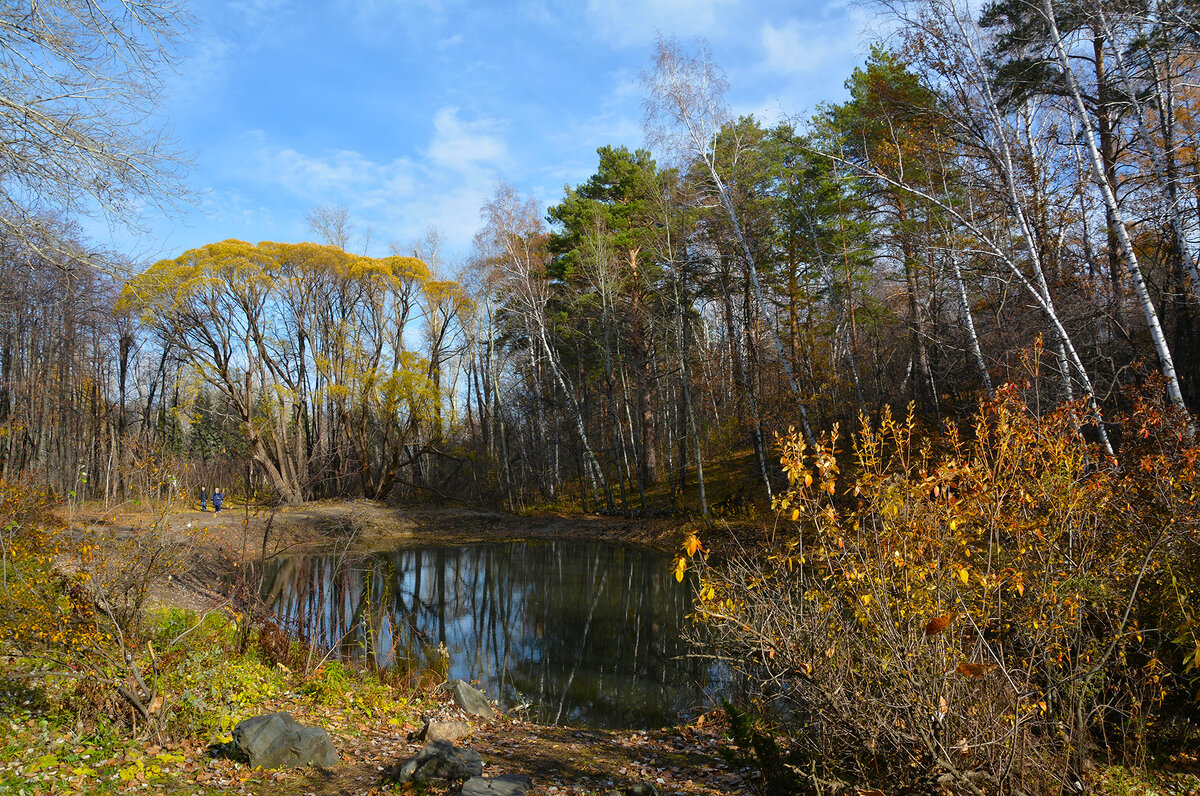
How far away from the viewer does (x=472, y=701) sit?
24.6 ft

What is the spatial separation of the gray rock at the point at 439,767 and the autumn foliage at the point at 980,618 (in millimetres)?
2173

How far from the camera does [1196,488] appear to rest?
4.40 metres

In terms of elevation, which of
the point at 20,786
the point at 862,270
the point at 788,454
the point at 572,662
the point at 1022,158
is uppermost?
the point at 862,270

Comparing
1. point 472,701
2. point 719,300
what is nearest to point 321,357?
point 719,300

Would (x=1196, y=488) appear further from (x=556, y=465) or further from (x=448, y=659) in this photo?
(x=556, y=465)

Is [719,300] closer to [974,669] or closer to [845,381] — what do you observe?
[845,381]

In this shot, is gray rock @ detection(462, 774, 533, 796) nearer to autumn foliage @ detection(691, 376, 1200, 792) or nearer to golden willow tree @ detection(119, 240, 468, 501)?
autumn foliage @ detection(691, 376, 1200, 792)

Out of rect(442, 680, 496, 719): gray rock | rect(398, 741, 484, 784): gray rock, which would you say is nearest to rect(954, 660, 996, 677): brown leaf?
rect(398, 741, 484, 784): gray rock

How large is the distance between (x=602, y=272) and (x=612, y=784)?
718 inches

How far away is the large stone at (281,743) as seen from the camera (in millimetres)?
4684

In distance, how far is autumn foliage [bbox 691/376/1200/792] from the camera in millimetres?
3332

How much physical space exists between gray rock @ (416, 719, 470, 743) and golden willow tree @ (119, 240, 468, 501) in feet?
69.3

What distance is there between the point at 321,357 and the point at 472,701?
2380cm

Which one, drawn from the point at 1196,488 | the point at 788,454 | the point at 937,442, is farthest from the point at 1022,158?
the point at 788,454
